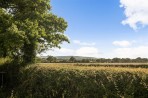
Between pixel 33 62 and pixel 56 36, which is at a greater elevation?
pixel 56 36

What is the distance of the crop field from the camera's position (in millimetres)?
14500

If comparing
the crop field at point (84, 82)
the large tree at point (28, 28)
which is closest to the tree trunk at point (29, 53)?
the large tree at point (28, 28)

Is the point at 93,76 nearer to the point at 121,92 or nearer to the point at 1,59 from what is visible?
the point at 121,92

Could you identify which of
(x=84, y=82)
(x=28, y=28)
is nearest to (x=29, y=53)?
(x=28, y=28)

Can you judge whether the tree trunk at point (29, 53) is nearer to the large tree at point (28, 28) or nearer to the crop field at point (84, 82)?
the large tree at point (28, 28)

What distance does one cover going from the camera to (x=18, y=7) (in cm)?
2828

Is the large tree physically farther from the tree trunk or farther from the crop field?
the crop field

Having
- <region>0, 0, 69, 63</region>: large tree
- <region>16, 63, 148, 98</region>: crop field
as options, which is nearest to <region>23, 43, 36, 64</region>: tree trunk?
<region>0, 0, 69, 63</region>: large tree

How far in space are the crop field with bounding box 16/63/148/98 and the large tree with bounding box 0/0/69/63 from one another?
3.07m

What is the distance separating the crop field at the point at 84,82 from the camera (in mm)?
14500

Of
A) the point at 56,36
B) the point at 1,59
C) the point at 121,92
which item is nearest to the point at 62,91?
the point at 121,92

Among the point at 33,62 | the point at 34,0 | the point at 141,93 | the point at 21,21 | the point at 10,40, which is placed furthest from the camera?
the point at 34,0

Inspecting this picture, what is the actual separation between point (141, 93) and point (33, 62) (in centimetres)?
1121

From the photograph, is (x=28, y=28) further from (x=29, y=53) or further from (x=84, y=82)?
(x=84, y=82)
